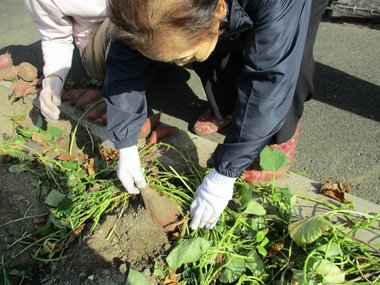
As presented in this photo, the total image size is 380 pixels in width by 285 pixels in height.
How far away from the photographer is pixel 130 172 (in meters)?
1.50

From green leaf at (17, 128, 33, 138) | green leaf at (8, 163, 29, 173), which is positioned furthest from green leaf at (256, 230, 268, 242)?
green leaf at (17, 128, 33, 138)

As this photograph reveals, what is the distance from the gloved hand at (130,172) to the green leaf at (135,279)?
351mm

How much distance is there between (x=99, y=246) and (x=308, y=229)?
726mm

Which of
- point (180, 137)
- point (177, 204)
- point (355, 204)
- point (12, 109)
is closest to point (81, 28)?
point (12, 109)

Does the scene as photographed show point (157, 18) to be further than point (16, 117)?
No

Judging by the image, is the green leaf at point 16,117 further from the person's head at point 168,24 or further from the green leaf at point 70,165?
the person's head at point 168,24

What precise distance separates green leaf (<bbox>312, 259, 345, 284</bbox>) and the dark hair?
2.58ft

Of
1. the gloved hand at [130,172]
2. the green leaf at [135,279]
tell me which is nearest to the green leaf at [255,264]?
the green leaf at [135,279]

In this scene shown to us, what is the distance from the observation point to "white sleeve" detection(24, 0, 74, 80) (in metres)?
1.92

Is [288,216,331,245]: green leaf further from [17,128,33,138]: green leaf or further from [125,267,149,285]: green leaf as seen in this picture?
[17,128,33,138]: green leaf

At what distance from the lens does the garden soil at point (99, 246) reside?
132 centimetres

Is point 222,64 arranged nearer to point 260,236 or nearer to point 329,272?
point 260,236

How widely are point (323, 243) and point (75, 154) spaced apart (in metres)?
1.20

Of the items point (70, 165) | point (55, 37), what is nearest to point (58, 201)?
point (70, 165)
